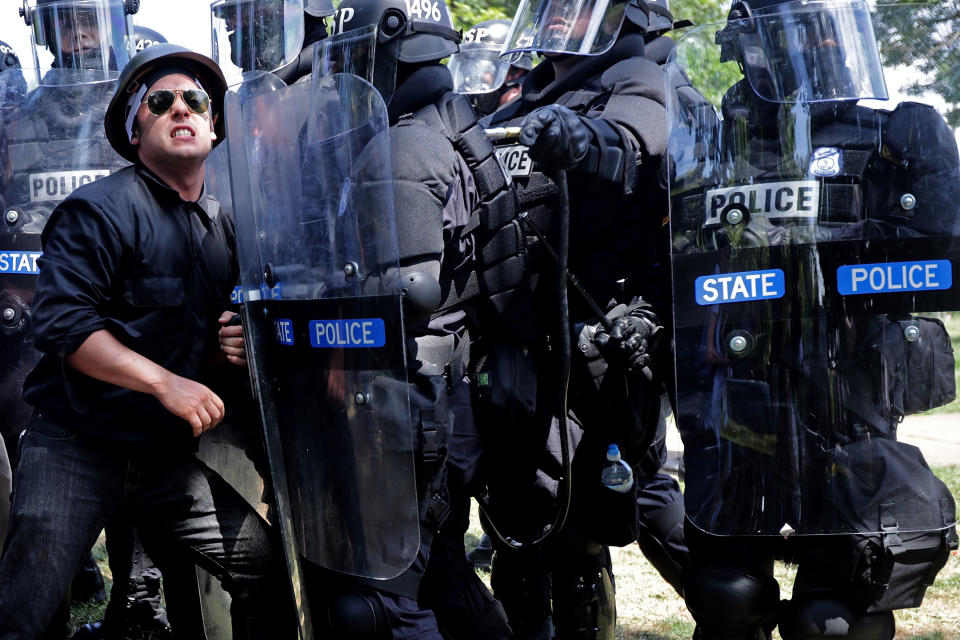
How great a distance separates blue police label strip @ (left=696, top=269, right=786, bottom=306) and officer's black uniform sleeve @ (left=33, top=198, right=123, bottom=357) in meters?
1.52

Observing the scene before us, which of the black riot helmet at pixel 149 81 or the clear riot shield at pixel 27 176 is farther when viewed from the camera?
the clear riot shield at pixel 27 176

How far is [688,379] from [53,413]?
167cm

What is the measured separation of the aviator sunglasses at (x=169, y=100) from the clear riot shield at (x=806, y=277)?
1287 millimetres

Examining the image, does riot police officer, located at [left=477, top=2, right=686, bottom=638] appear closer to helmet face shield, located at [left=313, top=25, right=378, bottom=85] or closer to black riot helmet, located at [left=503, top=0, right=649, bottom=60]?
black riot helmet, located at [left=503, top=0, right=649, bottom=60]

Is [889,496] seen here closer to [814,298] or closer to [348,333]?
[814,298]

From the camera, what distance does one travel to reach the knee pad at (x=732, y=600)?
10.3 feet

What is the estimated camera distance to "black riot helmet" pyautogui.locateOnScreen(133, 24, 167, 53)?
218 inches

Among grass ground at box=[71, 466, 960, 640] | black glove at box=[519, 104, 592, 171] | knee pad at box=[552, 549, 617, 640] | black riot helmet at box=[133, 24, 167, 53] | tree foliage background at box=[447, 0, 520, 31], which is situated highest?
tree foliage background at box=[447, 0, 520, 31]

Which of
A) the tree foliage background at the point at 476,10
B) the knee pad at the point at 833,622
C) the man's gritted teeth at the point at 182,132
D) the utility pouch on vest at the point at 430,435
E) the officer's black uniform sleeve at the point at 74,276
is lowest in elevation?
the knee pad at the point at 833,622

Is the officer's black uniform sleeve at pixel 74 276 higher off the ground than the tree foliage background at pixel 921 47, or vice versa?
the tree foliage background at pixel 921 47

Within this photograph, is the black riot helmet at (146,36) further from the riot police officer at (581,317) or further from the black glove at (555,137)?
the black glove at (555,137)

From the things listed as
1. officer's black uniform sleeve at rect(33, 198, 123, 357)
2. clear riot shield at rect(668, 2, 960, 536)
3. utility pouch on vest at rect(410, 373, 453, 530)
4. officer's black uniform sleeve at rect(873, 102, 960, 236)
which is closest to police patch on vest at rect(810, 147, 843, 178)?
clear riot shield at rect(668, 2, 960, 536)

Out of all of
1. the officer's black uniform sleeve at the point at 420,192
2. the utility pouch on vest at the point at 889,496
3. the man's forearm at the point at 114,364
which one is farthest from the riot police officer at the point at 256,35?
the utility pouch on vest at the point at 889,496

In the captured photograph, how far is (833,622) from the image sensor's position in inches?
120
